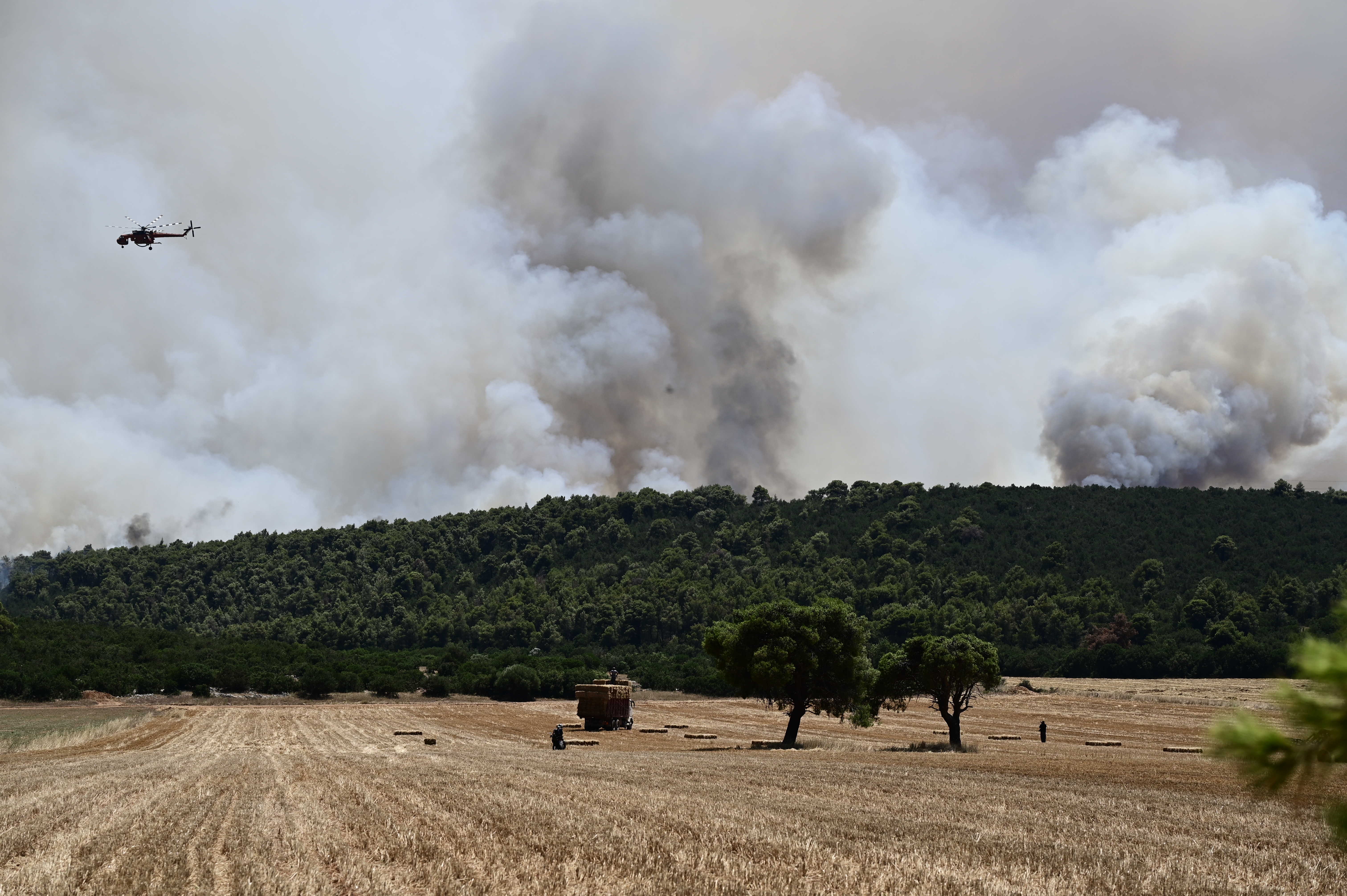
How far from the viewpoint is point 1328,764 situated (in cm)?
457

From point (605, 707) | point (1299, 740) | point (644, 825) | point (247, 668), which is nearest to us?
point (1299, 740)

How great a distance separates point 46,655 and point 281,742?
93125mm

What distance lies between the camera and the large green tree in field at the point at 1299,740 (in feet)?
14.2

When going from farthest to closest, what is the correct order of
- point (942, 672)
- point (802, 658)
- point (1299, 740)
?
point (802, 658)
point (942, 672)
point (1299, 740)

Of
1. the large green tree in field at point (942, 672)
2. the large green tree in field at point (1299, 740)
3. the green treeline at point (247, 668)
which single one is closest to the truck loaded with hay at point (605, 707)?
the large green tree in field at point (942, 672)

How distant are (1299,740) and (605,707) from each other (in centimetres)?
8015

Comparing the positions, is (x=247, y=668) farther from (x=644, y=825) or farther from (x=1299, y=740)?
(x=1299, y=740)

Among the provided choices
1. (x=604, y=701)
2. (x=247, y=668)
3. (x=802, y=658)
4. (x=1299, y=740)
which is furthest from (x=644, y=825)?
(x=247, y=668)

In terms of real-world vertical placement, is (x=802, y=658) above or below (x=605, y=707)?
above

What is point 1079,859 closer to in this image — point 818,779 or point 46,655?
point 818,779

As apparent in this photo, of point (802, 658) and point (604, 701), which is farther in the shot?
point (604, 701)

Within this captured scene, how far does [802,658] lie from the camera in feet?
202

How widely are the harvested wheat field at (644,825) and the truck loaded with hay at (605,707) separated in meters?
27.5

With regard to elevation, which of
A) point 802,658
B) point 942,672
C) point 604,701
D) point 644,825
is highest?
point 802,658
